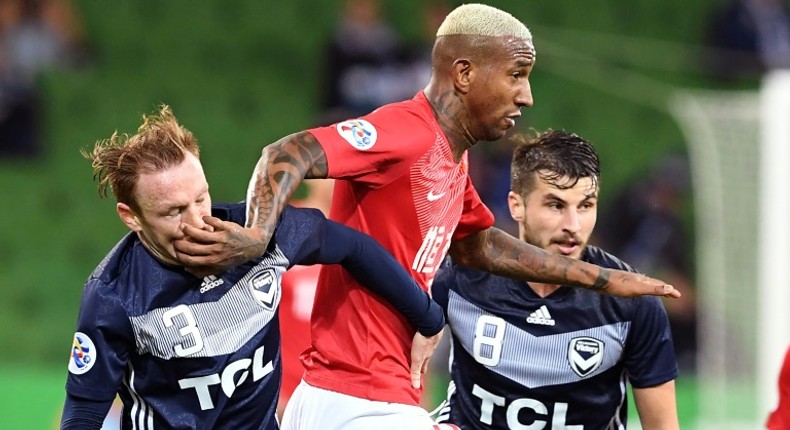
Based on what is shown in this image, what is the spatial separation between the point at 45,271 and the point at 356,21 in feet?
10.1

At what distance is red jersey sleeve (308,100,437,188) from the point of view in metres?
3.21

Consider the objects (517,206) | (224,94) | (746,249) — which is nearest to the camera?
(517,206)

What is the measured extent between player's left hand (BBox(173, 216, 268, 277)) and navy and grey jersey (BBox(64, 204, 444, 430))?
20cm

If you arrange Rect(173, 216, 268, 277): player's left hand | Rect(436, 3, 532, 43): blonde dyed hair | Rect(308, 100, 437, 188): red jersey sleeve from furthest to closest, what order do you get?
Rect(436, 3, 532, 43): blonde dyed hair, Rect(308, 100, 437, 188): red jersey sleeve, Rect(173, 216, 268, 277): player's left hand

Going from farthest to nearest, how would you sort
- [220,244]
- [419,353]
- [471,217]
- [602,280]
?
[471,217]
[602,280]
[419,353]
[220,244]

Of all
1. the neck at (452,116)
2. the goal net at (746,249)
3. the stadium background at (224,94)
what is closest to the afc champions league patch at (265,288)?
the neck at (452,116)

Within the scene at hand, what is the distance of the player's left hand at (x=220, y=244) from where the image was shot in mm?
2980

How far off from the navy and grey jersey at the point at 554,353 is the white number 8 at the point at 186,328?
1028 mm

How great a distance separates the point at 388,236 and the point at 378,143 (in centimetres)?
33

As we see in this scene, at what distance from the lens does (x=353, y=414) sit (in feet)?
11.3

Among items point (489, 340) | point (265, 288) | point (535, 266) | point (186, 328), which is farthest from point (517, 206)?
point (186, 328)

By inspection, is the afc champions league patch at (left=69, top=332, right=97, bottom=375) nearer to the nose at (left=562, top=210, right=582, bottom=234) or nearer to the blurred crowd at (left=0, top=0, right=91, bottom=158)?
the nose at (left=562, top=210, right=582, bottom=234)

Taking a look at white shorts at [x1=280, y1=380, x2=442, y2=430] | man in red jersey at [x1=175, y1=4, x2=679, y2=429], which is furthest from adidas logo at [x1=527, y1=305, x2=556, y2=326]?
white shorts at [x1=280, y1=380, x2=442, y2=430]

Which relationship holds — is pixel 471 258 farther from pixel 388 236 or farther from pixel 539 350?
pixel 388 236
